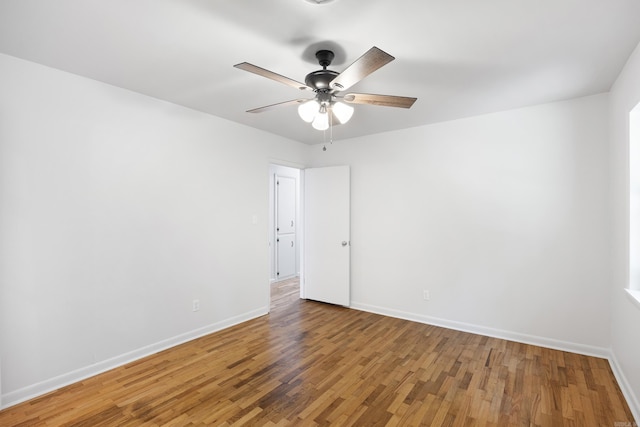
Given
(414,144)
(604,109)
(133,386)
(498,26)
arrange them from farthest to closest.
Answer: (414,144), (604,109), (133,386), (498,26)

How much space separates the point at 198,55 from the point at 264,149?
200 cm

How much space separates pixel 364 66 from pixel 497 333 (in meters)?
3.19

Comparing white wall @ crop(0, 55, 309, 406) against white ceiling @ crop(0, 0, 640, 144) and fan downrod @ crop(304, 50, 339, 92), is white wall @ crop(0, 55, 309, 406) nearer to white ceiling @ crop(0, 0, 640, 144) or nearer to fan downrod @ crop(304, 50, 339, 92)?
white ceiling @ crop(0, 0, 640, 144)

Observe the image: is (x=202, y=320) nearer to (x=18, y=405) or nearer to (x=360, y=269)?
(x=18, y=405)

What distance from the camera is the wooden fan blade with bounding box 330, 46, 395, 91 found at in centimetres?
148

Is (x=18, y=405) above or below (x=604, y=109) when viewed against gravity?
below

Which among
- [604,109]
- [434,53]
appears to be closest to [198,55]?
[434,53]

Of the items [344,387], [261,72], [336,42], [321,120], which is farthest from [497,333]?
[261,72]

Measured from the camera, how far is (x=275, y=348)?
3.02 meters

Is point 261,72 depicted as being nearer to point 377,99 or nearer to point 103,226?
point 377,99

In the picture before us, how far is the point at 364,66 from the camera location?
163 centimetres

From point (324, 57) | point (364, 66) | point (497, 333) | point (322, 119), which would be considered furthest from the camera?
point (497, 333)

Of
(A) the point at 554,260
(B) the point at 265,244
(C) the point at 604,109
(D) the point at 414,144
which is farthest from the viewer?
(B) the point at 265,244

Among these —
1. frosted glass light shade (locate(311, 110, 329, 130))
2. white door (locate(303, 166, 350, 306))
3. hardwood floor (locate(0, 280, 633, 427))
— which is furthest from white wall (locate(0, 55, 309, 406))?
frosted glass light shade (locate(311, 110, 329, 130))
